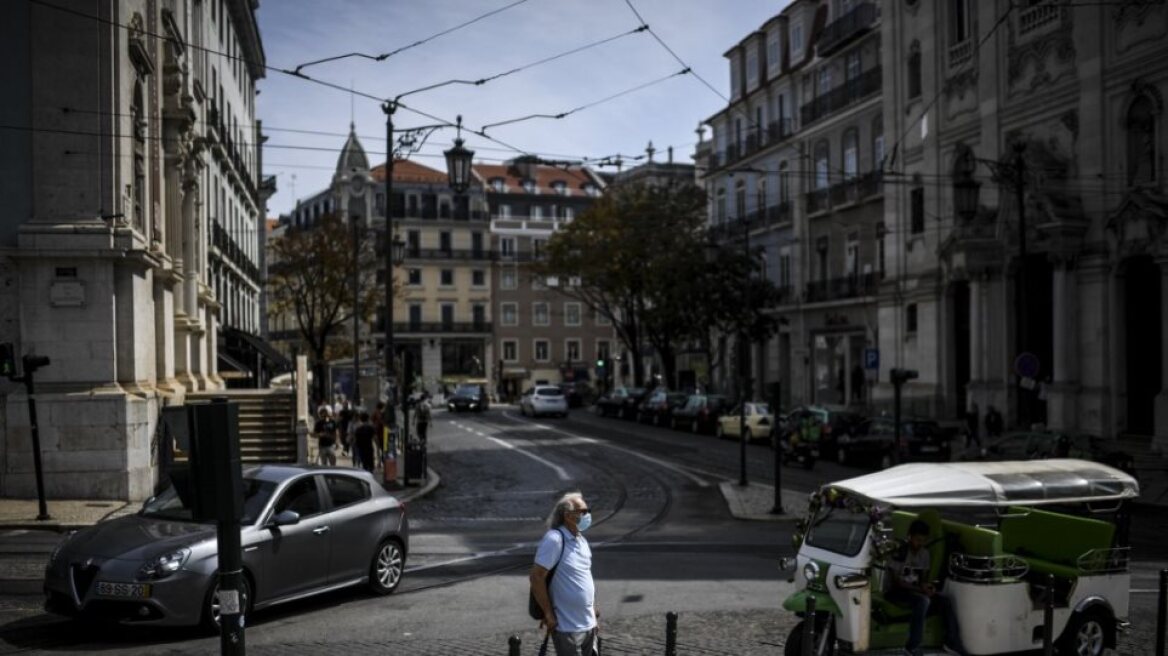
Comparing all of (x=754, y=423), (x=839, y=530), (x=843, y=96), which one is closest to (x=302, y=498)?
(x=839, y=530)

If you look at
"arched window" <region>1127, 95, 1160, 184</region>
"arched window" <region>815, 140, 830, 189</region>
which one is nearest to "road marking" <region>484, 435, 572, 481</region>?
"arched window" <region>1127, 95, 1160, 184</region>

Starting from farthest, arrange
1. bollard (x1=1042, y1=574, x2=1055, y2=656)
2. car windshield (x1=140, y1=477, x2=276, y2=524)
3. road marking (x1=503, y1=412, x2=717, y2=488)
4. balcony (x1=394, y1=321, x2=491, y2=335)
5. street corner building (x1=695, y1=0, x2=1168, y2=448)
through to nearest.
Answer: balcony (x1=394, y1=321, x2=491, y2=335), street corner building (x1=695, y1=0, x2=1168, y2=448), road marking (x1=503, y1=412, x2=717, y2=488), car windshield (x1=140, y1=477, x2=276, y2=524), bollard (x1=1042, y1=574, x2=1055, y2=656)

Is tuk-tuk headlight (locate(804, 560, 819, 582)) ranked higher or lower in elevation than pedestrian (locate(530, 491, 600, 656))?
lower

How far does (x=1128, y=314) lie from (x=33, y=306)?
27077 mm

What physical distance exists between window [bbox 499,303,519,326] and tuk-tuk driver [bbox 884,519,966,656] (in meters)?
87.1

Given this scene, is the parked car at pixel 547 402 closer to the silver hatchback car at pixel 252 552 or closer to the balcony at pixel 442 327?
the balcony at pixel 442 327

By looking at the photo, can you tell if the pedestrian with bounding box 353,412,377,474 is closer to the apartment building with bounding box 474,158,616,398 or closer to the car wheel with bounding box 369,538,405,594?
the car wheel with bounding box 369,538,405,594

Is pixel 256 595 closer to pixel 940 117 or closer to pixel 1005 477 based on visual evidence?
pixel 1005 477

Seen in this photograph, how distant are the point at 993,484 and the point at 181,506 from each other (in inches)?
307

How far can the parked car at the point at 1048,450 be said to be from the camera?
74.8 ft

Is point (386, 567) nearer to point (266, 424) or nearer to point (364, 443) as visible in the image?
point (364, 443)

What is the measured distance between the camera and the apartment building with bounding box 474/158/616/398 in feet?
314

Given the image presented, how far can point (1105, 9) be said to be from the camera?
30.8m

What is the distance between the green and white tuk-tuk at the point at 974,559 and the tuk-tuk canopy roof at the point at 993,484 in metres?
0.01
